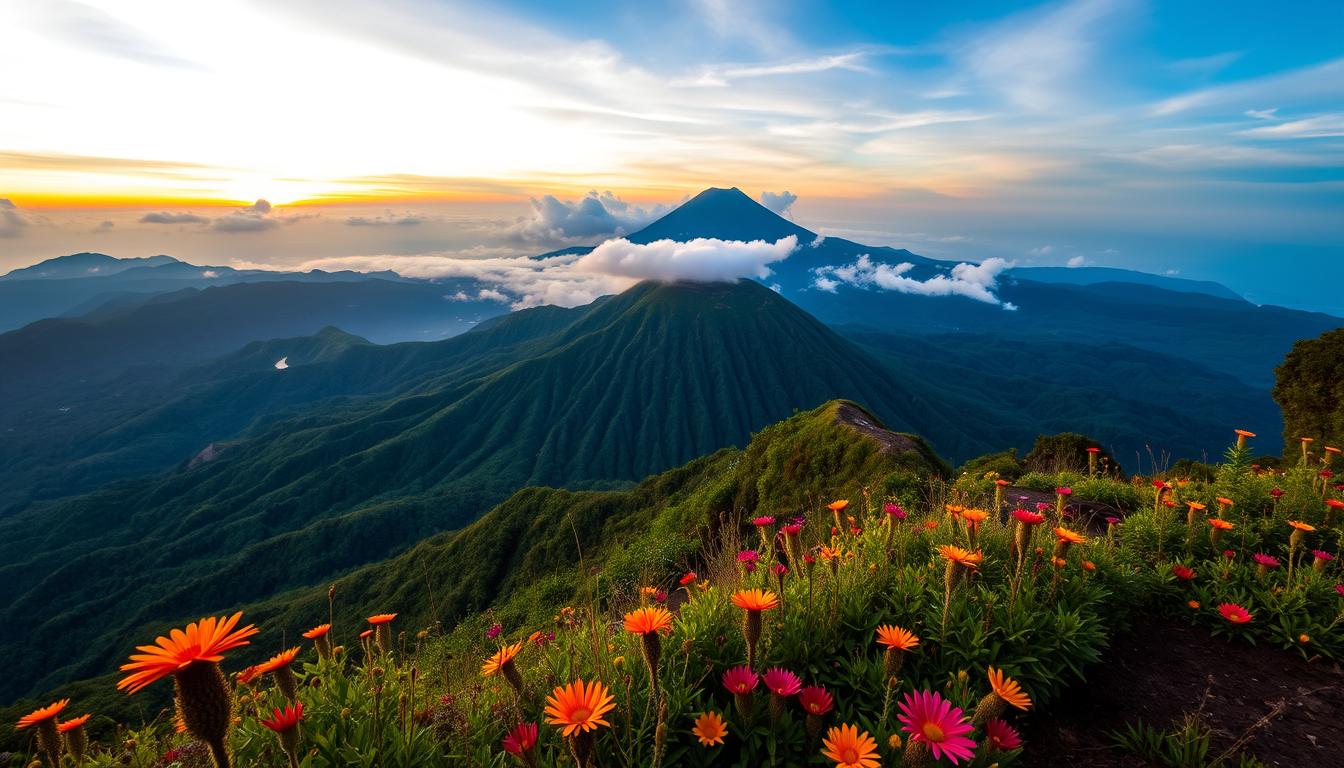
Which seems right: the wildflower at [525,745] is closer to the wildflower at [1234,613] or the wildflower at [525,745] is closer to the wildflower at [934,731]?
the wildflower at [934,731]

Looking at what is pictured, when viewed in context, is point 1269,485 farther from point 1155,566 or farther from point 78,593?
point 78,593

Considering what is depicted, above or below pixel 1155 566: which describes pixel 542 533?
below

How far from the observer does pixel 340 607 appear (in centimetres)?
6925

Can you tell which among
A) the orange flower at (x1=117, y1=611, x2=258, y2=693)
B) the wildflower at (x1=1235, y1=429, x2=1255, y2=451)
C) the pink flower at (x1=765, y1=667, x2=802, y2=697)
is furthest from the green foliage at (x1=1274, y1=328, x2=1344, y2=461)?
the orange flower at (x1=117, y1=611, x2=258, y2=693)

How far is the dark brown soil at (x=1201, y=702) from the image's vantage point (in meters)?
3.91

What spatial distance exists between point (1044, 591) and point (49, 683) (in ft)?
507

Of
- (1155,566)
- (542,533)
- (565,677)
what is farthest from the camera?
(542,533)

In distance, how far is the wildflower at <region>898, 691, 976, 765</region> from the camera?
229cm

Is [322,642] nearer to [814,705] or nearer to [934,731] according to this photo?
[814,705]

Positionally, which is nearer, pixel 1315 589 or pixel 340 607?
pixel 1315 589

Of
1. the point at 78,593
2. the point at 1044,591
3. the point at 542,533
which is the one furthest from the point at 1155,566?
the point at 78,593

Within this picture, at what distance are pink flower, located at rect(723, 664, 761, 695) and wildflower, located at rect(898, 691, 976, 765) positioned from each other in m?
0.76

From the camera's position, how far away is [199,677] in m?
2.10

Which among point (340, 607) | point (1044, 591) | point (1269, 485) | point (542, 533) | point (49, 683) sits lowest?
point (49, 683)
